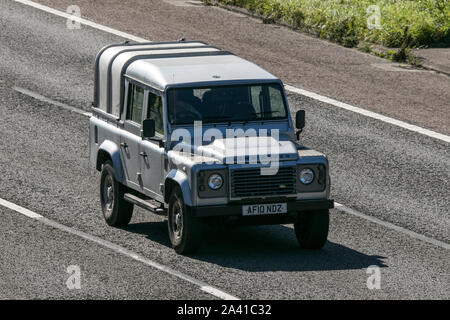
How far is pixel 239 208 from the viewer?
14.6m

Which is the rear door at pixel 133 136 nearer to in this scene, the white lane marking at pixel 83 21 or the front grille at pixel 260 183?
the front grille at pixel 260 183

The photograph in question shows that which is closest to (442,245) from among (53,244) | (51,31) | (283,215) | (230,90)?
(283,215)

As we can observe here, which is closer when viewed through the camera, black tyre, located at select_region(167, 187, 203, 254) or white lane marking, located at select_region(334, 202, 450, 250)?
black tyre, located at select_region(167, 187, 203, 254)

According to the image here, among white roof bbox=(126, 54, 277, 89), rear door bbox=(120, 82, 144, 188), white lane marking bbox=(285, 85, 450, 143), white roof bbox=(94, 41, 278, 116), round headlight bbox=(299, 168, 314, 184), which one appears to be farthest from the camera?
white lane marking bbox=(285, 85, 450, 143)

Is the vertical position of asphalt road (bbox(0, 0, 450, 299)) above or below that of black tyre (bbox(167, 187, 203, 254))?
below

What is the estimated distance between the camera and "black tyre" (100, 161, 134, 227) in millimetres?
16516

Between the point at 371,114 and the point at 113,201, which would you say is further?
the point at 371,114

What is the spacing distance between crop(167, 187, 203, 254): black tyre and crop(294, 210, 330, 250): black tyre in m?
1.38

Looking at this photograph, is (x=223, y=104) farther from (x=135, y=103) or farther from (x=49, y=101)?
(x=49, y=101)

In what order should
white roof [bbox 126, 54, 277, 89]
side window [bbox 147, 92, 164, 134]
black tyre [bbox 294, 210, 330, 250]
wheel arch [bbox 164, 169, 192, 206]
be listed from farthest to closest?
white roof [bbox 126, 54, 277, 89]
side window [bbox 147, 92, 164, 134]
black tyre [bbox 294, 210, 330, 250]
wheel arch [bbox 164, 169, 192, 206]

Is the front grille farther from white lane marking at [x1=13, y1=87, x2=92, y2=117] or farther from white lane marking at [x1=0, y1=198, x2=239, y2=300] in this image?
white lane marking at [x1=13, y1=87, x2=92, y2=117]

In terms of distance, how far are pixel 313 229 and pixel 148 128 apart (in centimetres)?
251

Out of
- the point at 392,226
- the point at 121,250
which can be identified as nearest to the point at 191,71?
the point at 121,250

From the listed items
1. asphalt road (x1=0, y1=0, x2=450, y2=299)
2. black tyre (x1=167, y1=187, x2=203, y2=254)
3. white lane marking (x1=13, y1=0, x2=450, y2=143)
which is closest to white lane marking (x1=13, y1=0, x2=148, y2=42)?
white lane marking (x1=13, y1=0, x2=450, y2=143)
